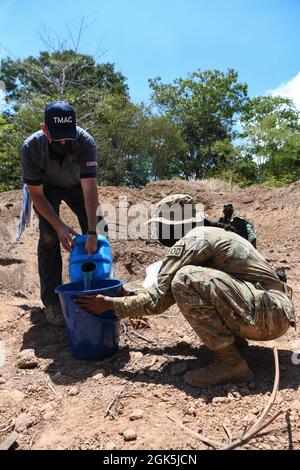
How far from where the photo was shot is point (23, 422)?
7.69 feet

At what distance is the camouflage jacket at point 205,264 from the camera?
2496 millimetres

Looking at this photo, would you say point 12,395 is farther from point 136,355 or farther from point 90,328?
point 136,355

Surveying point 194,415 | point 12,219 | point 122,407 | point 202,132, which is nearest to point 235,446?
point 194,415

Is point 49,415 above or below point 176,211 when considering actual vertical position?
below

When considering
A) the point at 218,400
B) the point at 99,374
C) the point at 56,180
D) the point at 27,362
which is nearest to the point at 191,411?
the point at 218,400

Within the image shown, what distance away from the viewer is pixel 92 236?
302 cm

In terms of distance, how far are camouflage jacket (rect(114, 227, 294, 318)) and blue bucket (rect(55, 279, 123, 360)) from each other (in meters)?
0.23

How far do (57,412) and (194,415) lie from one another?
28.4 inches

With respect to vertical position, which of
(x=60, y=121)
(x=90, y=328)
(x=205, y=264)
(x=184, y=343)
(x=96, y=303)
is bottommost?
(x=184, y=343)

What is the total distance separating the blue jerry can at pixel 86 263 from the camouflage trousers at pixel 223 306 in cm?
75

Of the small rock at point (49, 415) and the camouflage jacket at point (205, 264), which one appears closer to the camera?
the small rock at point (49, 415)

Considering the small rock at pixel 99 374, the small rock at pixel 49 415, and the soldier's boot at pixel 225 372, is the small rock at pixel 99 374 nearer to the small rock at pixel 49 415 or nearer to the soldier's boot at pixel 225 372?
the small rock at pixel 49 415

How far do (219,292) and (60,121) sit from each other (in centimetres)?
142

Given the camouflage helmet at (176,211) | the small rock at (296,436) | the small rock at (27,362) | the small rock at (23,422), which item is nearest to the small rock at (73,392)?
the small rock at (23,422)
